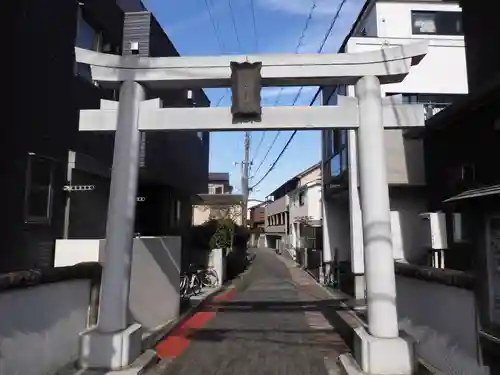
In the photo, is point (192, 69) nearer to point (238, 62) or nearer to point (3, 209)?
point (238, 62)

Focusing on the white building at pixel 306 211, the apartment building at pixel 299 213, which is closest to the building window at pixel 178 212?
the apartment building at pixel 299 213

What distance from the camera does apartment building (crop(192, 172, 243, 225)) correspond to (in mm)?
24156

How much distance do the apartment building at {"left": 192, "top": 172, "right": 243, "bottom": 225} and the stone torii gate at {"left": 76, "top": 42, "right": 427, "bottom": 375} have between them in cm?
1370

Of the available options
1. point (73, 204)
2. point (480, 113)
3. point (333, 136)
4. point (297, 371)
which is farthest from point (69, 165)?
point (333, 136)

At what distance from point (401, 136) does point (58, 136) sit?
866 cm

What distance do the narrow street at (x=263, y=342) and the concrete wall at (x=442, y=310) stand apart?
56.9 inches

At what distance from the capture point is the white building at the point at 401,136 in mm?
11406

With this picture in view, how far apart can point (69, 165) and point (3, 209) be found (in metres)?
2.07

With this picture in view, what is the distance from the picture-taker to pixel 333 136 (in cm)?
1681

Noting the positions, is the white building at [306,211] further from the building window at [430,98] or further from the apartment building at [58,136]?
the apartment building at [58,136]

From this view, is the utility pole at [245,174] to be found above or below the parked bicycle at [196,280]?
above

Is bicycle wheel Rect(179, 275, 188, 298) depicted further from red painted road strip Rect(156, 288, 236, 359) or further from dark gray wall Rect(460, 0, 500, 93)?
dark gray wall Rect(460, 0, 500, 93)

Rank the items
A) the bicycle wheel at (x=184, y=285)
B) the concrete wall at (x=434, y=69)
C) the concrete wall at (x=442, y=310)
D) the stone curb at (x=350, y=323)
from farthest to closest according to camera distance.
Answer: the concrete wall at (x=434, y=69)
the bicycle wheel at (x=184, y=285)
the stone curb at (x=350, y=323)
the concrete wall at (x=442, y=310)

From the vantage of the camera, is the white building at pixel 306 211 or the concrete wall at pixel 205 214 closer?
the white building at pixel 306 211
